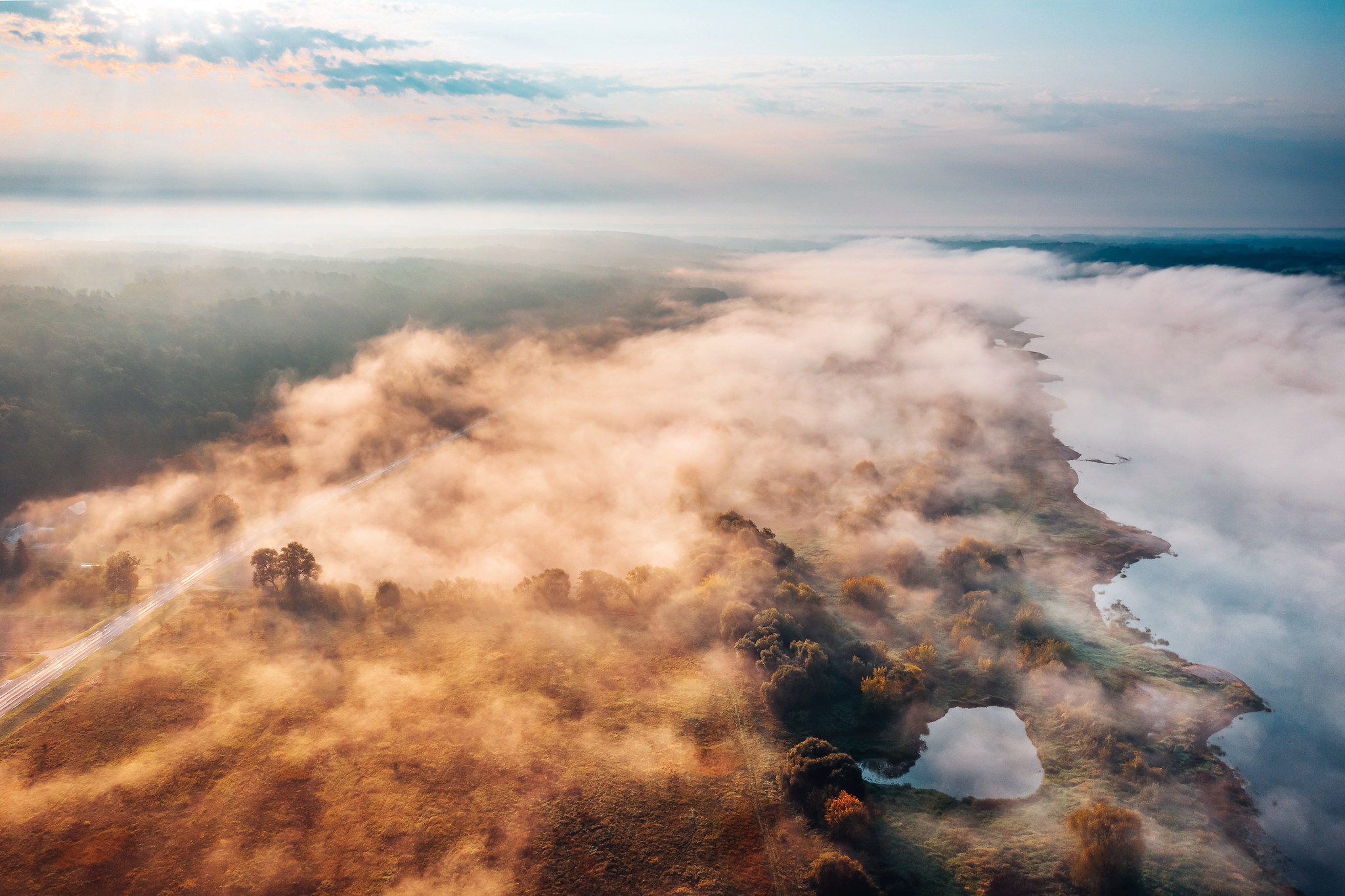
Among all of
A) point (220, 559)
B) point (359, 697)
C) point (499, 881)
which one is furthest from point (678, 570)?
point (220, 559)

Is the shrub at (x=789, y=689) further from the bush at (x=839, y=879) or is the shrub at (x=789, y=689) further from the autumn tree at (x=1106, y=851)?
the autumn tree at (x=1106, y=851)

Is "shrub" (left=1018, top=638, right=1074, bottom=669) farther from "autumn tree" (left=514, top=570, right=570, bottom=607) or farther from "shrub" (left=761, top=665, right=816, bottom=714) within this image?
"autumn tree" (left=514, top=570, right=570, bottom=607)

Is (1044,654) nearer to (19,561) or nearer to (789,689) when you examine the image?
(789,689)

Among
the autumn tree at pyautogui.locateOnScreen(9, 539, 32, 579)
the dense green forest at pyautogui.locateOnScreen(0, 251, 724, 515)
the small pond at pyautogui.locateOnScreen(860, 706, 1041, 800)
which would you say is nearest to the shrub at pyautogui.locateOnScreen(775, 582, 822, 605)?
the small pond at pyautogui.locateOnScreen(860, 706, 1041, 800)

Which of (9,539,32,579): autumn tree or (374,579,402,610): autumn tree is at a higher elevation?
(374,579,402,610): autumn tree

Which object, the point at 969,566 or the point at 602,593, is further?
the point at 969,566

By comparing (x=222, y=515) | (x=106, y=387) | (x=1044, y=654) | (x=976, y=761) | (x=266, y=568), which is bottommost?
(x=222, y=515)

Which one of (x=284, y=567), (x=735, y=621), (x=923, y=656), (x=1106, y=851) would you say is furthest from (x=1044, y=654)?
(x=284, y=567)
